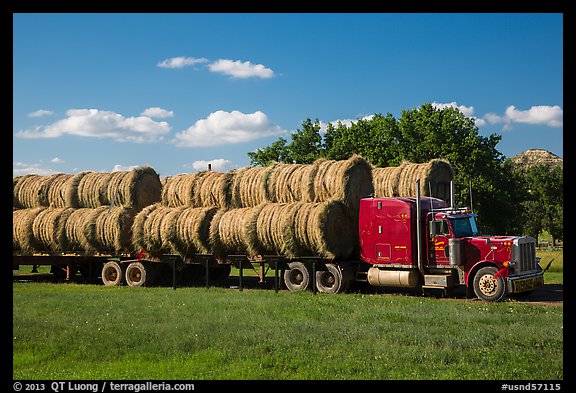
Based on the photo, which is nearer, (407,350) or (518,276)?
(407,350)

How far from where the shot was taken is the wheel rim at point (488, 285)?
18.2m

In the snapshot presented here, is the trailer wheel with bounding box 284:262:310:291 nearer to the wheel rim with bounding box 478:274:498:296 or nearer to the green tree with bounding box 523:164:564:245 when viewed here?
the wheel rim with bounding box 478:274:498:296

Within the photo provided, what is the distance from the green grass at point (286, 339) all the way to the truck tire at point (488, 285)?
19.3 inches

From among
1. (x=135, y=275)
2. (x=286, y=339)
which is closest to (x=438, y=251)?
(x=286, y=339)

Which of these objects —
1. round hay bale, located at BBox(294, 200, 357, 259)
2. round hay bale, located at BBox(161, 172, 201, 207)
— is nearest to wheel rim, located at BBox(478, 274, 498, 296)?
round hay bale, located at BBox(294, 200, 357, 259)

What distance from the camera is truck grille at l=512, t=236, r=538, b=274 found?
60.0 feet

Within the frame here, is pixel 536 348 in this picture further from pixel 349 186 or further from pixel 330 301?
pixel 349 186

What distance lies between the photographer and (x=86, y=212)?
88.8ft

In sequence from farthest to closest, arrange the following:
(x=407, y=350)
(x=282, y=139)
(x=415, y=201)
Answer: (x=282, y=139)
(x=415, y=201)
(x=407, y=350)

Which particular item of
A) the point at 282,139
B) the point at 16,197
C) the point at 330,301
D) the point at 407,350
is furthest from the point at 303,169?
the point at 282,139

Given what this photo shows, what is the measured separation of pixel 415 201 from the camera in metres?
21.0

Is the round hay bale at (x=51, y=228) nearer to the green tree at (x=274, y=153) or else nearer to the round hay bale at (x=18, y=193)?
the round hay bale at (x=18, y=193)

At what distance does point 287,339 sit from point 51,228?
1871 centimetres
